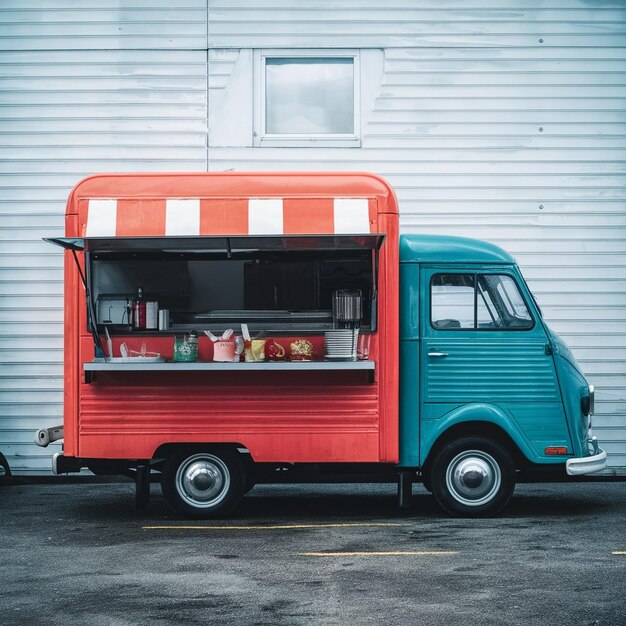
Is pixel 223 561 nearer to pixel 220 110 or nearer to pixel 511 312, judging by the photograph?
pixel 511 312

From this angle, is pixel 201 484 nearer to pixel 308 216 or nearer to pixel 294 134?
pixel 308 216

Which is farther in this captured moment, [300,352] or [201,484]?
[201,484]

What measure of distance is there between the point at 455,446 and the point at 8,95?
723cm

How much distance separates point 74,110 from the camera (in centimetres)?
1286

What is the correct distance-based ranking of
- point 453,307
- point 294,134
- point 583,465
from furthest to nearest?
1. point 294,134
2. point 453,307
3. point 583,465

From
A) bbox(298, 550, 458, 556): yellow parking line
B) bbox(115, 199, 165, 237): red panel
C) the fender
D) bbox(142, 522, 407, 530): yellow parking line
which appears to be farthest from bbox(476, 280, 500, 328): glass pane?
bbox(115, 199, 165, 237): red panel

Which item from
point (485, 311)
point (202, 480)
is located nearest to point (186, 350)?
point (202, 480)

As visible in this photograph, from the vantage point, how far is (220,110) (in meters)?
12.9

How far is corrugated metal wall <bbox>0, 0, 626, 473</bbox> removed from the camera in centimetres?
1272

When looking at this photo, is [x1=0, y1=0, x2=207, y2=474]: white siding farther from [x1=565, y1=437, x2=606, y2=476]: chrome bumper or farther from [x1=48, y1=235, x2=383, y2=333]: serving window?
[x1=565, y1=437, x2=606, y2=476]: chrome bumper

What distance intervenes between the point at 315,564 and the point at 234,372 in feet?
7.67

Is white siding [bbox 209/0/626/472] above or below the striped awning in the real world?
above

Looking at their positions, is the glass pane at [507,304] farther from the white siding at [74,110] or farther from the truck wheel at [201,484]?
the white siding at [74,110]

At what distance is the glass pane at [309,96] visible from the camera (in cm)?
1294
